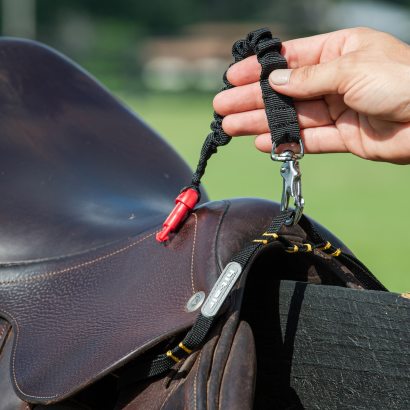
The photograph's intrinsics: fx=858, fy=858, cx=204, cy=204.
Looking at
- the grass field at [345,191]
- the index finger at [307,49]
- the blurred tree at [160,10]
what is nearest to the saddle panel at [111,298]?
the index finger at [307,49]

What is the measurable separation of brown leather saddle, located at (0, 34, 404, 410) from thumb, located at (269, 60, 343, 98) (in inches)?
5.9

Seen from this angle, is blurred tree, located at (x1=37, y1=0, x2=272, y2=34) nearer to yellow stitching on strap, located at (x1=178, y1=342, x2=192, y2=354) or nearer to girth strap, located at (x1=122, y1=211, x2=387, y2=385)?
girth strap, located at (x1=122, y1=211, x2=387, y2=385)

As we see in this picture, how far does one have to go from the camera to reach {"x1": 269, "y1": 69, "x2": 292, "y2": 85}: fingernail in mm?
1096

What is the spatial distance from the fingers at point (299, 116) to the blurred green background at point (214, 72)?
2916 millimetres

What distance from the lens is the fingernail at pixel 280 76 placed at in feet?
3.59

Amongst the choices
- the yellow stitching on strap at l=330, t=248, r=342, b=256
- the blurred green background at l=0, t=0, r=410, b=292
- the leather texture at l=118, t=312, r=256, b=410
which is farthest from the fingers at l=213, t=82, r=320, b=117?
the blurred green background at l=0, t=0, r=410, b=292

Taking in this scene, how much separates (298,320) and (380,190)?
7314 millimetres

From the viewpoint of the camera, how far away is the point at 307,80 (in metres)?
1.11

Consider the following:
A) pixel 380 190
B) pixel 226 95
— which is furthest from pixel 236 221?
pixel 380 190

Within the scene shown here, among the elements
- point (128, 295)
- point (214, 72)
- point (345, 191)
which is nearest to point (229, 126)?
point (128, 295)

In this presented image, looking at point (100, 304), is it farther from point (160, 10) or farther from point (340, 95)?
point (160, 10)

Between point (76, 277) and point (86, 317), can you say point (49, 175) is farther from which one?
point (86, 317)

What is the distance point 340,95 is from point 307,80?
0.13 m

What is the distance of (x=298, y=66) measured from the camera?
1.22 metres
